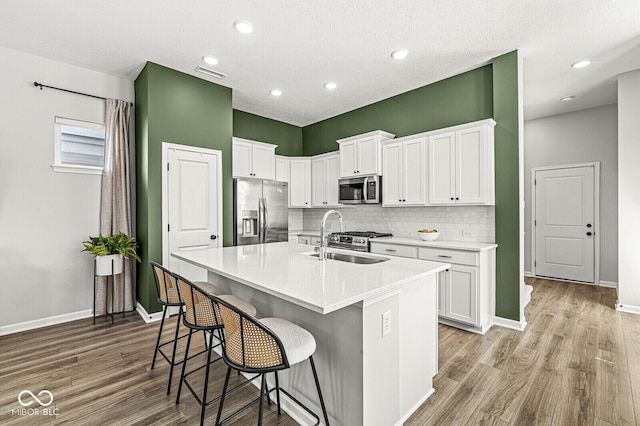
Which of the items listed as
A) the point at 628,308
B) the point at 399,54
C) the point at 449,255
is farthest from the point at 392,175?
the point at 628,308

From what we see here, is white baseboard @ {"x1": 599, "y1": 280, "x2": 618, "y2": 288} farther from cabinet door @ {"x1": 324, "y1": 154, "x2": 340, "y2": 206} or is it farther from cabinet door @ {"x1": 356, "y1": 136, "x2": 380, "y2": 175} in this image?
cabinet door @ {"x1": 324, "y1": 154, "x2": 340, "y2": 206}

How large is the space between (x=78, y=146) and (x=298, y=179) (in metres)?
3.26

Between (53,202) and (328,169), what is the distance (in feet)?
12.4

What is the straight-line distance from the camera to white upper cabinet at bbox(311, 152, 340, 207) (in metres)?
5.31

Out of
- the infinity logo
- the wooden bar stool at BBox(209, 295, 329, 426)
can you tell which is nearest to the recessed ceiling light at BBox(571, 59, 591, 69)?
the wooden bar stool at BBox(209, 295, 329, 426)

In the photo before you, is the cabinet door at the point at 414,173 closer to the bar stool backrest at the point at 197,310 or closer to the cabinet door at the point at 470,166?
the cabinet door at the point at 470,166

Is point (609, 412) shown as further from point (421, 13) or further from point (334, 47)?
point (334, 47)

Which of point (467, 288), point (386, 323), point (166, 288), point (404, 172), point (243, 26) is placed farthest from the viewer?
point (404, 172)

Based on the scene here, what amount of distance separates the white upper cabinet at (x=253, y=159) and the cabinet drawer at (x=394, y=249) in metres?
2.21

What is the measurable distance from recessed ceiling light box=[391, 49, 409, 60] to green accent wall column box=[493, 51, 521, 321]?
1.06m

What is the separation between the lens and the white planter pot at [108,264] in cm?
352

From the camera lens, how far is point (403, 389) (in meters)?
1.91

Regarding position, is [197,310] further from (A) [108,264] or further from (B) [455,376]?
(A) [108,264]

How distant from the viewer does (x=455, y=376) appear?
7.91ft
